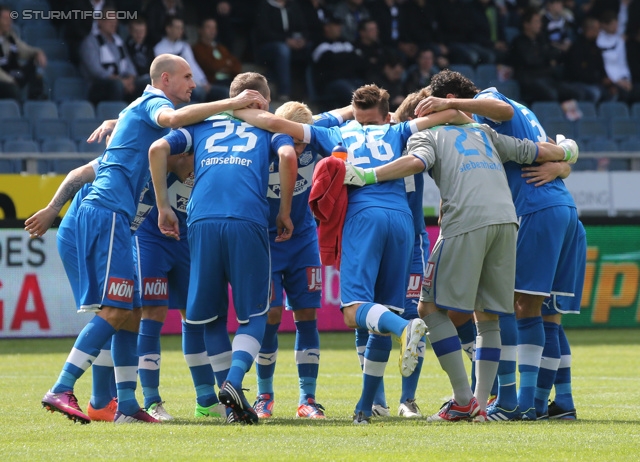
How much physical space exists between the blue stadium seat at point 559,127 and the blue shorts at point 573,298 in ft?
36.9

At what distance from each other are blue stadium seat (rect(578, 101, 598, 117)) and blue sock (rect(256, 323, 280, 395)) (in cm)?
1342

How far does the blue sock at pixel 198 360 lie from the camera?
24.6 feet

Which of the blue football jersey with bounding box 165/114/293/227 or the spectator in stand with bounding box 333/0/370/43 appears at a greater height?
the spectator in stand with bounding box 333/0/370/43

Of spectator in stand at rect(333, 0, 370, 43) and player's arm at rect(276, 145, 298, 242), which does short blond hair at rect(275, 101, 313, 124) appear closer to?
player's arm at rect(276, 145, 298, 242)

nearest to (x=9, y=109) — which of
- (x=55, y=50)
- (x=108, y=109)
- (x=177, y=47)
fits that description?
(x=108, y=109)

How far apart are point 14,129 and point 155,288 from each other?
940cm

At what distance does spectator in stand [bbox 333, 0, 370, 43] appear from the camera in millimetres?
19359

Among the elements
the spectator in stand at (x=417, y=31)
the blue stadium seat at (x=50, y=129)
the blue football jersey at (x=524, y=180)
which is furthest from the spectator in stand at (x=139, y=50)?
the blue football jersey at (x=524, y=180)

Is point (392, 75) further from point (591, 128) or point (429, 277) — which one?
point (429, 277)

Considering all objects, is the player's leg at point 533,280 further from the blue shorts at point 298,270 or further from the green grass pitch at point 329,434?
the blue shorts at point 298,270

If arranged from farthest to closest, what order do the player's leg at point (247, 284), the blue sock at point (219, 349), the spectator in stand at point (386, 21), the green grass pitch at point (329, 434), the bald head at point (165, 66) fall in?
the spectator in stand at point (386, 21) → the bald head at point (165, 66) → the blue sock at point (219, 349) → the player's leg at point (247, 284) → the green grass pitch at point (329, 434)

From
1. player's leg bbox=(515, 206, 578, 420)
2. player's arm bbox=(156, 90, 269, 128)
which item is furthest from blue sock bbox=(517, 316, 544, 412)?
player's arm bbox=(156, 90, 269, 128)

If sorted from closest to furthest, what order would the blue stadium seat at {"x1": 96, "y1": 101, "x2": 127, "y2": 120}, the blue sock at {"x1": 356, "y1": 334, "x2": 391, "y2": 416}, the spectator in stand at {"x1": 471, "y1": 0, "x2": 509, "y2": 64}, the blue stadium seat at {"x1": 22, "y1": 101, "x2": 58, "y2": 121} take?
the blue sock at {"x1": 356, "y1": 334, "x2": 391, "y2": 416} < the blue stadium seat at {"x1": 22, "y1": 101, "x2": 58, "y2": 121} < the blue stadium seat at {"x1": 96, "y1": 101, "x2": 127, "y2": 120} < the spectator in stand at {"x1": 471, "y1": 0, "x2": 509, "y2": 64}

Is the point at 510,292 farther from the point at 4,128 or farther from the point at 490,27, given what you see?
the point at 490,27
